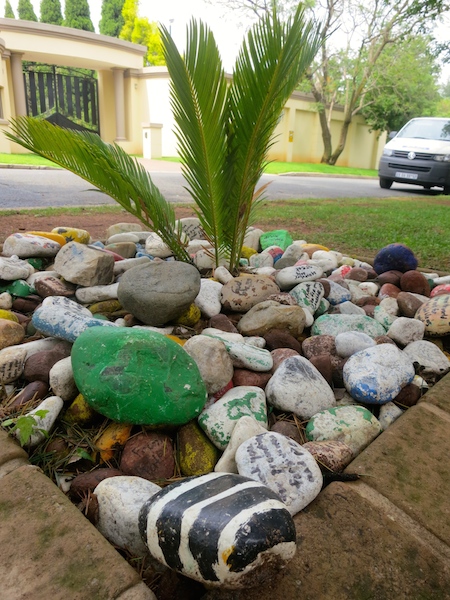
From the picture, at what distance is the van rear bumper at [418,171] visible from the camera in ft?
32.9

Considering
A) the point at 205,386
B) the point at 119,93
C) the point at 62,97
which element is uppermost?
the point at 119,93

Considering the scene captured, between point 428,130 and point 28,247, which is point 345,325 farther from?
point 428,130

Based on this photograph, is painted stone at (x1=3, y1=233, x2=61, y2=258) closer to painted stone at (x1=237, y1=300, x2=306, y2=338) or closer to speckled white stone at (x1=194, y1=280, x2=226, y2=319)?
speckled white stone at (x1=194, y1=280, x2=226, y2=319)

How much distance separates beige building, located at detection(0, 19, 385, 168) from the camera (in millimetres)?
16938

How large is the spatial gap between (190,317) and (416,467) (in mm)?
1135

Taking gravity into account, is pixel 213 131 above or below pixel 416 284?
above

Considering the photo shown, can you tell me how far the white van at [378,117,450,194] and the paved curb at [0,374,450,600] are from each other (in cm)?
1008

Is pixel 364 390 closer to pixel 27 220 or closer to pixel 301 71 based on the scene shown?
pixel 301 71

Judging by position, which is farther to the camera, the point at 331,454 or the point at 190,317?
the point at 190,317

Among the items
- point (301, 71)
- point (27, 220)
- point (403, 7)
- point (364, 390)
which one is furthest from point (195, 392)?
point (403, 7)

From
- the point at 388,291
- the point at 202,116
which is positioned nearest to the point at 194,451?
the point at 202,116

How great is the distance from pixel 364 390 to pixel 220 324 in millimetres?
724

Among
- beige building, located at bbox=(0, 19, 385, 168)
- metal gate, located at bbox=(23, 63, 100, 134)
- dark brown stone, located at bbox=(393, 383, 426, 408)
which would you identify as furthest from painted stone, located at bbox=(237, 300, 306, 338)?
metal gate, located at bbox=(23, 63, 100, 134)

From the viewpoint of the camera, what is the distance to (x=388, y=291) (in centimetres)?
264
